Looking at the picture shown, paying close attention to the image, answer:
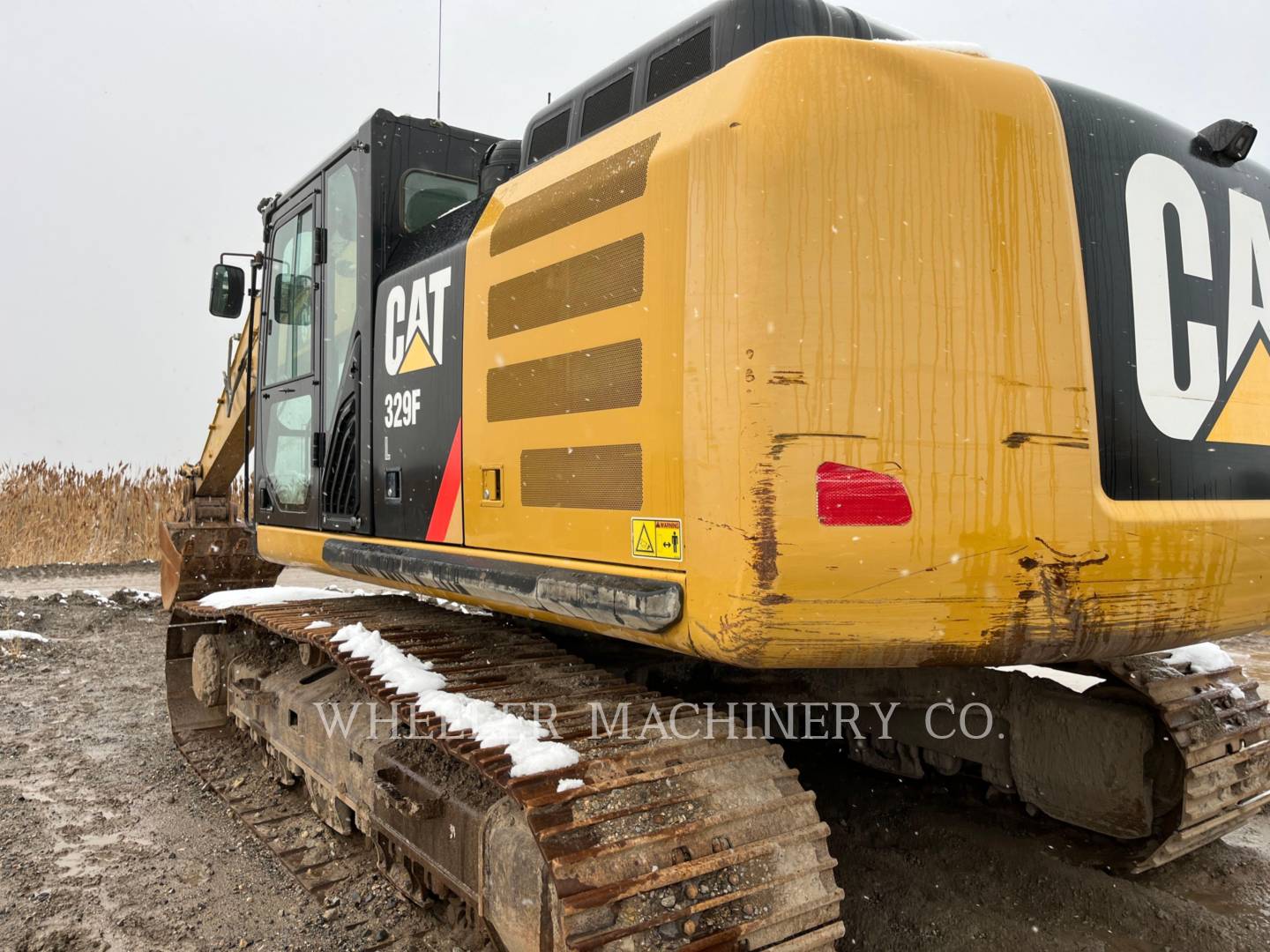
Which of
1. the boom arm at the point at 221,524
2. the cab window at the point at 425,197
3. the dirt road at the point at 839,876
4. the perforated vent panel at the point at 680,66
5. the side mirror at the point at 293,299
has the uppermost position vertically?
the cab window at the point at 425,197

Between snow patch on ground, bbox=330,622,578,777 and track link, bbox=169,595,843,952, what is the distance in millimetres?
27

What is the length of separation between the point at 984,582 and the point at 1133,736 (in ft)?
4.85

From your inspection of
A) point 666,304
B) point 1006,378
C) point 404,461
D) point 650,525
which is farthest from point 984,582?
point 404,461

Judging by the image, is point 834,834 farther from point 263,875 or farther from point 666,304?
point 666,304

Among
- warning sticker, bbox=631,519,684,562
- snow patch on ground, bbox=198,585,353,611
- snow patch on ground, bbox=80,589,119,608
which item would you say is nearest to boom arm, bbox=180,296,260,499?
snow patch on ground, bbox=198,585,353,611

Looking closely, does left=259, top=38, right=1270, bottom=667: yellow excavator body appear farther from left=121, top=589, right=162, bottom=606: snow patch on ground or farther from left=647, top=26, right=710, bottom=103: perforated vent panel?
left=121, top=589, right=162, bottom=606: snow patch on ground

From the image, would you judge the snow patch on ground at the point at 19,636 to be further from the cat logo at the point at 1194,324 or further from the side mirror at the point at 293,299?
the cat logo at the point at 1194,324

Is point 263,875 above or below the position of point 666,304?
below

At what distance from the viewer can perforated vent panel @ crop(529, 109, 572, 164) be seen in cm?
278

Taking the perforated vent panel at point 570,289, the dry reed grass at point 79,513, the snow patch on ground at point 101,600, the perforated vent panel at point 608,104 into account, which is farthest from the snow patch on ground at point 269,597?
the dry reed grass at point 79,513

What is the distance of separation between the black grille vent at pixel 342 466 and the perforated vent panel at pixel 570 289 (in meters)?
1.11

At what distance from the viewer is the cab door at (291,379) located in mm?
3943

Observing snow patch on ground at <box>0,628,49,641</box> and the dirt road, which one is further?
snow patch on ground at <box>0,628,49,641</box>

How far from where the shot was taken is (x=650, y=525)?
2.09 metres
